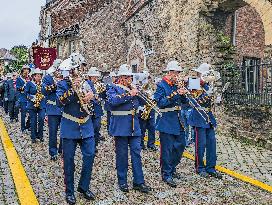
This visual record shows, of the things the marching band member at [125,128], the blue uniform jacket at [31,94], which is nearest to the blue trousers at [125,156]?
the marching band member at [125,128]

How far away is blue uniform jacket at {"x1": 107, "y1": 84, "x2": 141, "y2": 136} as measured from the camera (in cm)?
642

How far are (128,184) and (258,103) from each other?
5432 millimetres

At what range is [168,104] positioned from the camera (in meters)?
6.75

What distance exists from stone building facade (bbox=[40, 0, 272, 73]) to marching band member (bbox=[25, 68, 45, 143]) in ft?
18.0

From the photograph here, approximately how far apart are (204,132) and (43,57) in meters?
17.2

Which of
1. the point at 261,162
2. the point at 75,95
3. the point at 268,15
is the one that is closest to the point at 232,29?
the point at 268,15

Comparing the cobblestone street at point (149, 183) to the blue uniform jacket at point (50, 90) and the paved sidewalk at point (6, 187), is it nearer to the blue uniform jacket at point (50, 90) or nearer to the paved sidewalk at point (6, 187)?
the paved sidewalk at point (6, 187)

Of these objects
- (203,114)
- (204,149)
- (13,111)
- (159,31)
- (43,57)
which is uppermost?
(159,31)

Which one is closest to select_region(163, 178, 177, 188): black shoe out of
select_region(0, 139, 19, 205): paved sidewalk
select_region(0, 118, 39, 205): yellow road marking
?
select_region(0, 118, 39, 205): yellow road marking

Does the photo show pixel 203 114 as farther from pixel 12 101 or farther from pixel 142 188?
pixel 12 101

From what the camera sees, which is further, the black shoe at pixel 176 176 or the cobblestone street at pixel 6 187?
the black shoe at pixel 176 176

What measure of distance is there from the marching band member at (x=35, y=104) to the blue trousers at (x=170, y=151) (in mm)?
4533

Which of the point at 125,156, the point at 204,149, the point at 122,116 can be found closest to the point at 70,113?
the point at 122,116

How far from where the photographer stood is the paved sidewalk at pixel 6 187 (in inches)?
232
